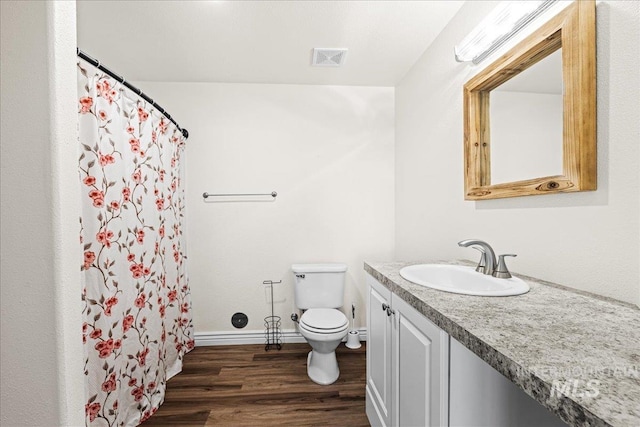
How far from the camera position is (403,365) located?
41.3 inches

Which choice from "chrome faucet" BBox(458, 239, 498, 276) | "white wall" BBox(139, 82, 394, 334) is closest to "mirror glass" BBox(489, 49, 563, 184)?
"chrome faucet" BBox(458, 239, 498, 276)

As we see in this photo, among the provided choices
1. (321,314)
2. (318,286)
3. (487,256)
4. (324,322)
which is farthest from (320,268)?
(487,256)

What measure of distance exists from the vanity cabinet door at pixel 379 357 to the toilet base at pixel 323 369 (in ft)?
1.27

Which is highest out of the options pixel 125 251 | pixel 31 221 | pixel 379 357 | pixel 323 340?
pixel 31 221

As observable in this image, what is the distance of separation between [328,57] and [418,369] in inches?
76.9

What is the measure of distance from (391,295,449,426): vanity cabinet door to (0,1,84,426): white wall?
1.03m

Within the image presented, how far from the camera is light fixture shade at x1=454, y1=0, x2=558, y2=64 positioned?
1.03 metres

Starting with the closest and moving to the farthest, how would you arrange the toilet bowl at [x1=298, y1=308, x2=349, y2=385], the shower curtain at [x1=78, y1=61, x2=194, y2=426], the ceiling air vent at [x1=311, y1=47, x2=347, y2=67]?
the shower curtain at [x1=78, y1=61, x2=194, y2=426]
the toilet bowl at [x1=298, y1=308, x2=349, y2=385]
the ceiling air vent at [x1=311, y1=47, x2=347, y2=67]

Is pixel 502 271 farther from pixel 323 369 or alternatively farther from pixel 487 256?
pixel 323 369

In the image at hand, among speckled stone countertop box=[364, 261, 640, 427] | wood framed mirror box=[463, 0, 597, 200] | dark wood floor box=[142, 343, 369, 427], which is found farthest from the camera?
dark wood floor box=[142, 343, 369, 427]

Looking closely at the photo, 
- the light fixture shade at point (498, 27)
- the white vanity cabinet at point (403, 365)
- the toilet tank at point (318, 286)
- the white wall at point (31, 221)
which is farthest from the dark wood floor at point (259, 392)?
the light fixture shade at point (498, 27)

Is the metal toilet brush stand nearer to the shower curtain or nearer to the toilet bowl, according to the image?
the toilet bowl

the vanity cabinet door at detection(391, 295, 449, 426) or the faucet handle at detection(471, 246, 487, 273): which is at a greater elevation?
the faucet handle at detection(471, 246, 487, 273)

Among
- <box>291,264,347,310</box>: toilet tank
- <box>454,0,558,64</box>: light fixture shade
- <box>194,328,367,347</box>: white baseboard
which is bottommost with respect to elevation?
<box>194,328,367,347</box>: white baseboard
